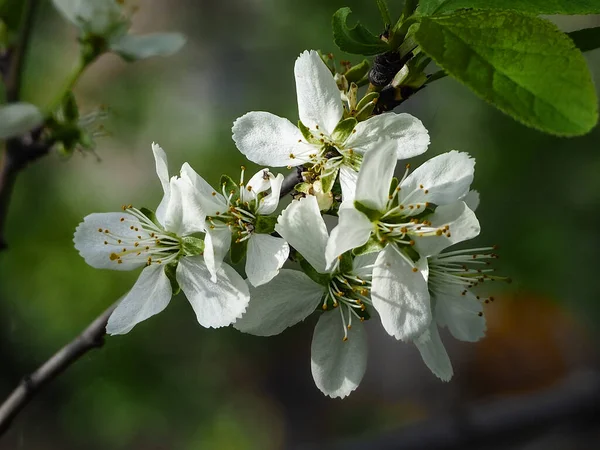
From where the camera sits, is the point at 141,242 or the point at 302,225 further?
the point at 141,242

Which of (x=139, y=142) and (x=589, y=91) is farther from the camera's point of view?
(x=139, y=142)

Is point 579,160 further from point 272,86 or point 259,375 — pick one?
point 259,375

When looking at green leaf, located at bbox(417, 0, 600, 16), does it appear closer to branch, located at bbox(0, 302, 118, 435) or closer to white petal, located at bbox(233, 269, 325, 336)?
white petal, located at bbox(233, 269, 325, 336)

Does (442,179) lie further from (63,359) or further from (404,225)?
(63,359)

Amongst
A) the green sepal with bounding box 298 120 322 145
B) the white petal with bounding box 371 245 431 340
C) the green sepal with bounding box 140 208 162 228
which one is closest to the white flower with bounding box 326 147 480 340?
the white petal with bounding box 371 245 431 340

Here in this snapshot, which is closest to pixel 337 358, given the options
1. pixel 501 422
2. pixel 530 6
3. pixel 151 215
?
pixel 151 215

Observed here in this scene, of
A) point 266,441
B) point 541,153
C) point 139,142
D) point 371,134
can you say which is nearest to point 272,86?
point 139,142
